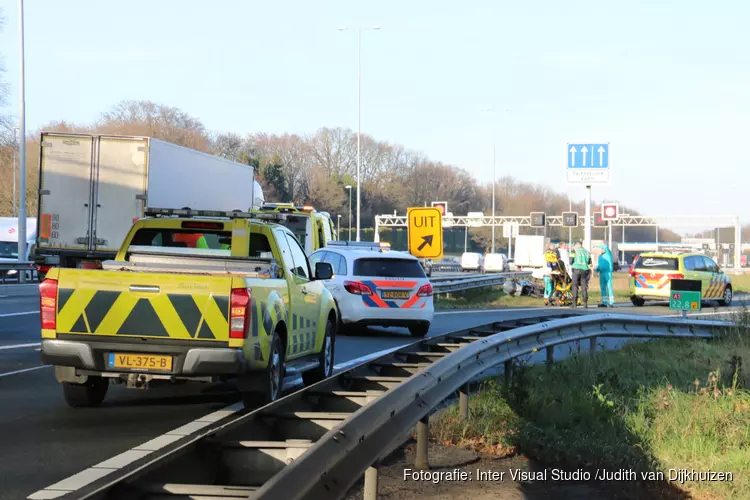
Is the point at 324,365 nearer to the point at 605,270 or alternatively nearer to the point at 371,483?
the point at 371,483

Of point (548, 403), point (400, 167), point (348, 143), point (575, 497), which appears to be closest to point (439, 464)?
point (575, 497)

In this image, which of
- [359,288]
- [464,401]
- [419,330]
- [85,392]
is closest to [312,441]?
[464,401]

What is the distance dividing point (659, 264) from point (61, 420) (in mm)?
26264

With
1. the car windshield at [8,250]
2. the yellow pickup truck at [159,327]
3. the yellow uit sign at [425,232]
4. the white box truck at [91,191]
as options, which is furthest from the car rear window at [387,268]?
the car windshield at [8,250]

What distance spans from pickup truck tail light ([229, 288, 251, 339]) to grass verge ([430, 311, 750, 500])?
5.79ft

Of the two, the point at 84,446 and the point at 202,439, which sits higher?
the point at 202,439

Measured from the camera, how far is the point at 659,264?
32656 millimetres

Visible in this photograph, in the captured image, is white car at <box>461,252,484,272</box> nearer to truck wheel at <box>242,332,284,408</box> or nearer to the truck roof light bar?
the truck roof light bar

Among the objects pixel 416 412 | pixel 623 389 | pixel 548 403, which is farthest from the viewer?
pixel 623 389

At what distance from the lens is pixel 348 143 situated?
319 feet

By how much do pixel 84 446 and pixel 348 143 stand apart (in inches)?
3545

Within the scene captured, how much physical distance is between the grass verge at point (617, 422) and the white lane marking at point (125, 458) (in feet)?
6.21

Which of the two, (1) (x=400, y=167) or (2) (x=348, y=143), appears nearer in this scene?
(2) (x=348, y=143)

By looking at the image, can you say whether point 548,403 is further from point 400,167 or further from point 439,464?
point 400,167
